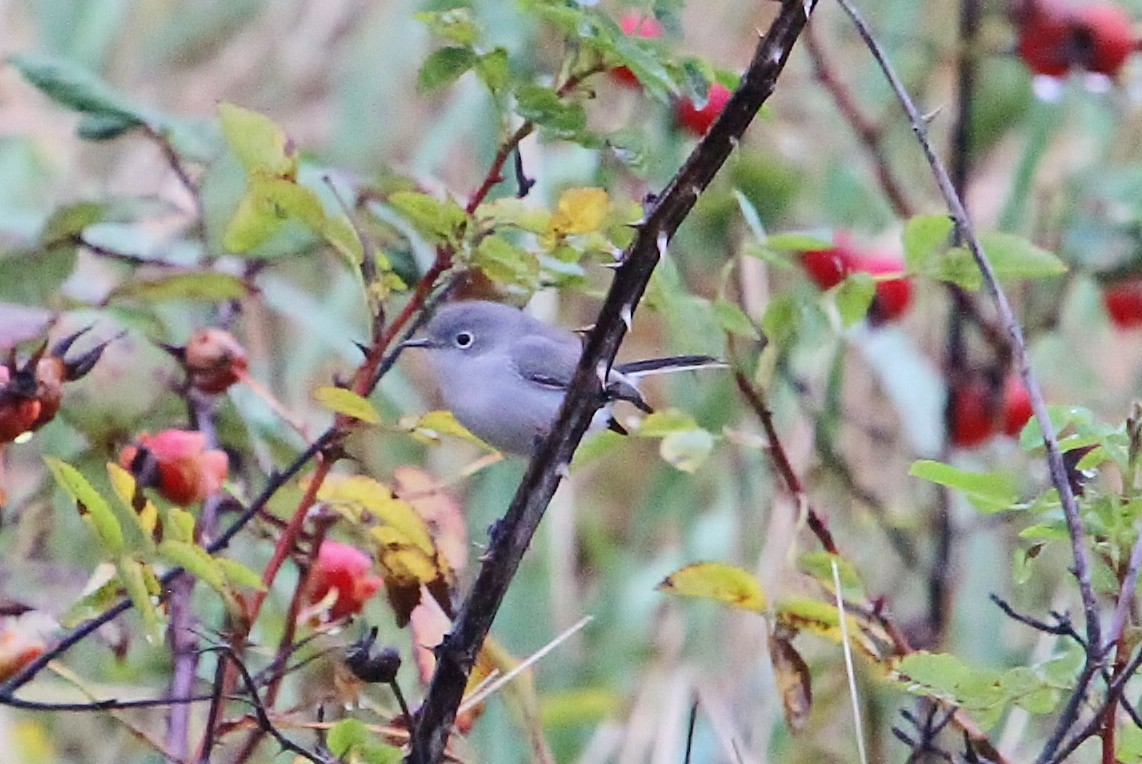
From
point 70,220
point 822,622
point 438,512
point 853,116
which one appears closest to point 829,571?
point 822,622

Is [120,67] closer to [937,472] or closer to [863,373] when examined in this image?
[863,373]

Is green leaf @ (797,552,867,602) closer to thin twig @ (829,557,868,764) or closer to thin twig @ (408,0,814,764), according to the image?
thin twig @ (829,557,868,764)

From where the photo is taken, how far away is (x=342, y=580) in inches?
43.4

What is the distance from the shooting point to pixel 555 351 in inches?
72.9

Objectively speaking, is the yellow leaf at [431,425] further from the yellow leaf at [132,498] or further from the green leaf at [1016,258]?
the green leaf at [1016,258]

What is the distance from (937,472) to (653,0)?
0.33 meters

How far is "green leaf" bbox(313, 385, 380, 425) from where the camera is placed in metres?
0.88

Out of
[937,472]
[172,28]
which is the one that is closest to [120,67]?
[172,28]

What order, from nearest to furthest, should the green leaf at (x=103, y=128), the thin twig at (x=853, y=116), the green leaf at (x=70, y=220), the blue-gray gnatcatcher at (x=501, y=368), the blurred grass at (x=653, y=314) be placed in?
the green leaf at (x=70, y=220) < the green leaf at (x=103, y=128) < the blue-gray gnatcatcher at (x=501, y=368) < the thin twig at (x=853, y=116) < the blurred grass at (x=653, y=314)

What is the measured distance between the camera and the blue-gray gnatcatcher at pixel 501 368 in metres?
1.70

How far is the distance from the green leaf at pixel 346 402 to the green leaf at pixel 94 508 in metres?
0.13

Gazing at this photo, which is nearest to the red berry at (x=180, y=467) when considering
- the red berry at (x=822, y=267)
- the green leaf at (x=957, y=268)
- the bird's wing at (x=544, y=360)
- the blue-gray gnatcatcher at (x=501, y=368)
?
the green leaf at (x=957, y=268)

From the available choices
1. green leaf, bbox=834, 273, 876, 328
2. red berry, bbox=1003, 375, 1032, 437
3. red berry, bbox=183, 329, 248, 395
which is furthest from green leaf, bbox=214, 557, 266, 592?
red berry, bbox=1003, 375, 1032, 437

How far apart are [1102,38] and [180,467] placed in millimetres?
1275
